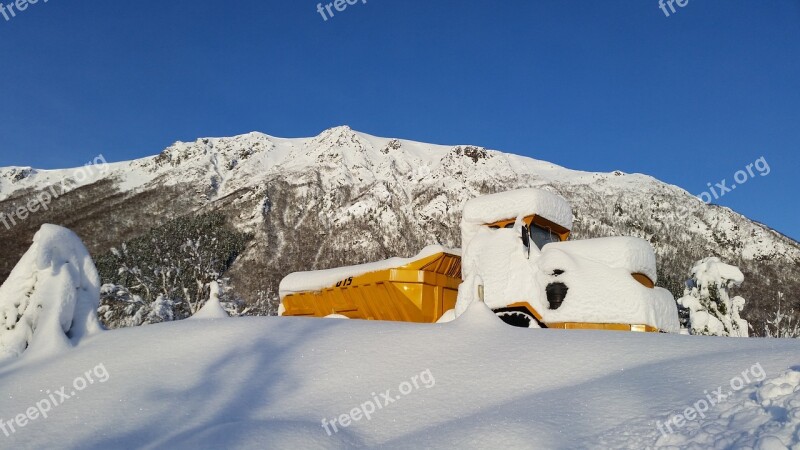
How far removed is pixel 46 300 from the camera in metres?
8.87

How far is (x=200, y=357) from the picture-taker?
7.05 m

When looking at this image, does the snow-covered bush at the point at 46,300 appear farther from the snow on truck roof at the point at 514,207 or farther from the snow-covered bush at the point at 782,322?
the snow-covered bush at the point at 782,322

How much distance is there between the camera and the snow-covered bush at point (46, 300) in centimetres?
870

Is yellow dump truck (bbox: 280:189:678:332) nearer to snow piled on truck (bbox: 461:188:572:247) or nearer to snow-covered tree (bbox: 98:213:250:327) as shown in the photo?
snow piled on truck (bbox: 461:188:572:247)

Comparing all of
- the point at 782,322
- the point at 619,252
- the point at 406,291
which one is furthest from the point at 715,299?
the point at 782,322

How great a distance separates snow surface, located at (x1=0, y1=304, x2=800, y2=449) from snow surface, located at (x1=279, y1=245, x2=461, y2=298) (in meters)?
4.49

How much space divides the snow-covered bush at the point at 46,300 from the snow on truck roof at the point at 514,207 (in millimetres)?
7066

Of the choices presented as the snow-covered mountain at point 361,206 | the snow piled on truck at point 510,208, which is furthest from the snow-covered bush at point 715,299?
the snow-covered mountain at point 361,206

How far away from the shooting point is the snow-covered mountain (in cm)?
8400

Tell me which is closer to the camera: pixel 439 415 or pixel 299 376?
pixel 439 415

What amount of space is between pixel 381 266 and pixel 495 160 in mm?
99008

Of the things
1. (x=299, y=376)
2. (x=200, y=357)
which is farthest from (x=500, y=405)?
(x=200, y=357)

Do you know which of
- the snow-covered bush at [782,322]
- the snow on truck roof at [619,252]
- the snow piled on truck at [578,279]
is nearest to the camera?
the snow piled on truck at [578,279]

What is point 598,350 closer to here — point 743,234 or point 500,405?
point 500,405
